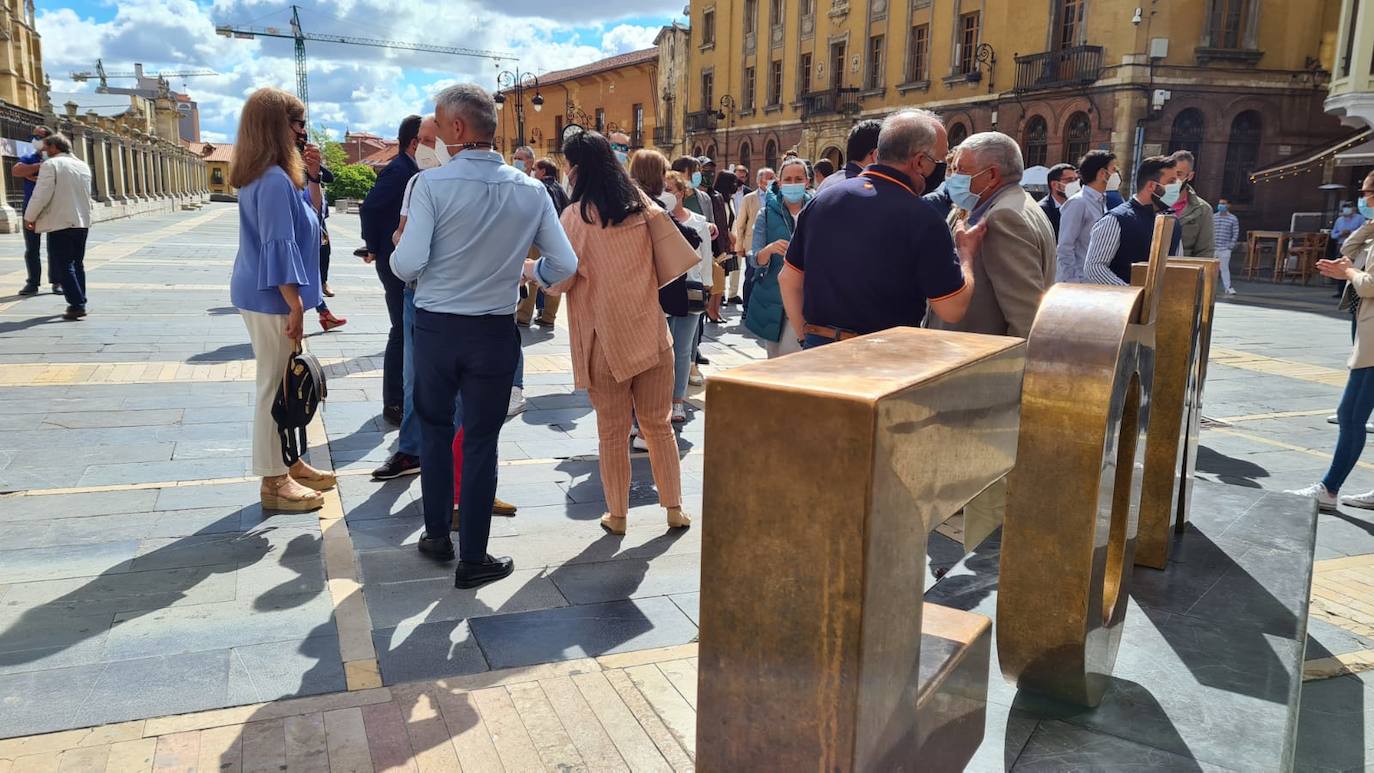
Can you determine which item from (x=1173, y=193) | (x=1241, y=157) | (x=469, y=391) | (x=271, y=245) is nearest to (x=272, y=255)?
(x=271, y=245)

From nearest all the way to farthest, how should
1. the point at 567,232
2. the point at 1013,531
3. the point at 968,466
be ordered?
the point at 968,466, the point at 1013,531, the point at 567,232

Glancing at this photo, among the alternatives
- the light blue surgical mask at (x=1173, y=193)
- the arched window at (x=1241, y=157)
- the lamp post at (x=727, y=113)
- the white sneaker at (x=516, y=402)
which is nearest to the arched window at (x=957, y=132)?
the arched window at (x=1241, y=157)

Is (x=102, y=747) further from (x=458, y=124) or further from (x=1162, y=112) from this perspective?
(x=1162, y=112)

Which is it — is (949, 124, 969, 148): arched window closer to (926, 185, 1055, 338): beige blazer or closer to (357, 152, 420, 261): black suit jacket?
(357, 152, 420, 261): black suit jacket

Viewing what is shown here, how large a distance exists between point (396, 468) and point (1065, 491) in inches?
153

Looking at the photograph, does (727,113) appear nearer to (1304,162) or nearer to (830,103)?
(830,103)

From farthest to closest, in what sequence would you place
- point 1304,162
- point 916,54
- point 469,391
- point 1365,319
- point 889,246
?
point 916,54
point 1304,162
point 1365,319
point 469,391
point 889,246

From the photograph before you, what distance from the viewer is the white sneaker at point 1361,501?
5.27m

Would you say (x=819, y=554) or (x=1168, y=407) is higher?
(x=819, y=554)

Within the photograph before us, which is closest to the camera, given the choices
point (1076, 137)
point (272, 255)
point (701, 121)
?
point (272, 255)

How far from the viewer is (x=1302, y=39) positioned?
85.1 ft

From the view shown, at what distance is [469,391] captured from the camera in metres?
3.80

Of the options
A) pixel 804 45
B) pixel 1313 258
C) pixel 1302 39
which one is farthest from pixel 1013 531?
pixel 804 45

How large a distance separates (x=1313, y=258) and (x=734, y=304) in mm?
15245
